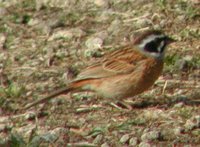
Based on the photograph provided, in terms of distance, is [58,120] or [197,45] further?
[197,45]

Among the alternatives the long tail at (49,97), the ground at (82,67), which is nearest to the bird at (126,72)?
the long tail at (49,97)

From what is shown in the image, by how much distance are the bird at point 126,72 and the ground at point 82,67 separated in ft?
0.57

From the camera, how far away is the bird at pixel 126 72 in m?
8.99

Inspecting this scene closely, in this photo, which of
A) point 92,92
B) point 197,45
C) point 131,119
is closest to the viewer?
point 131,119

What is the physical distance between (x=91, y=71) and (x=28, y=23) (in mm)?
2294

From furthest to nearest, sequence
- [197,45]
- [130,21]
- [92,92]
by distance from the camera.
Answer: [130,21], [197,45], [92,92]

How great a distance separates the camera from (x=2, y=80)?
9.71 meters

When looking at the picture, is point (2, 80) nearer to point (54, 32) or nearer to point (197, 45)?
point (54, 32)

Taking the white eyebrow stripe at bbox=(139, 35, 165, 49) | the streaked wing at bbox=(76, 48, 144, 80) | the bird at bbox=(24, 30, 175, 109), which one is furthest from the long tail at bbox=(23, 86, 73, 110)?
the white eyebrow stripe at bbox=(139, 35, 165, 49)

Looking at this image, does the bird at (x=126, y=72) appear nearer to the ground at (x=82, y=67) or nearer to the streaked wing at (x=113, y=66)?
the streaked wing at (x=113, y=66)

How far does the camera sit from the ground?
841 centimetres

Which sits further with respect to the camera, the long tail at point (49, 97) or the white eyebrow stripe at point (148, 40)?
the white eyebrow stripe at point (148, 40)

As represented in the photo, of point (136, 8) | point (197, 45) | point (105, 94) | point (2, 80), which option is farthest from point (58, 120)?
point (136, 8)

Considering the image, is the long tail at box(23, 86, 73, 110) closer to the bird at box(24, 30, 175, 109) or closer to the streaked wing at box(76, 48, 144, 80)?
the bird at box(24, 30, 175, 109)
